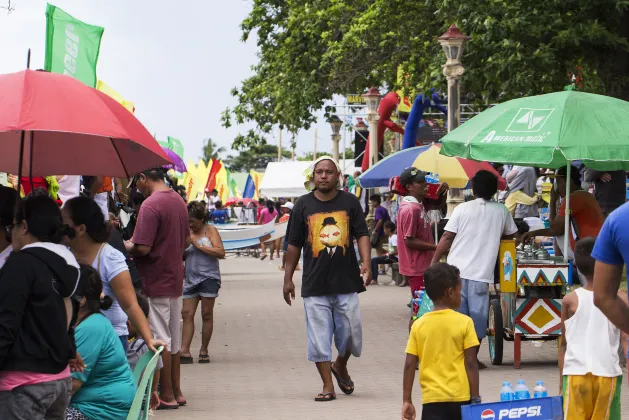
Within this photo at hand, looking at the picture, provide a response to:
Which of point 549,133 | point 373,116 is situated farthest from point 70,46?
point 373,116

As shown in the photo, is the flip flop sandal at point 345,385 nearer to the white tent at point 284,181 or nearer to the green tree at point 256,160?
the white tent at point 284,181

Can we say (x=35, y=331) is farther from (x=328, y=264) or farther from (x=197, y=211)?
(x=197, y=211)

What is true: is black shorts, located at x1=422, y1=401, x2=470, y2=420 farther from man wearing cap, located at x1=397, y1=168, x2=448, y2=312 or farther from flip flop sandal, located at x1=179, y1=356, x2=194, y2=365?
flip flop sandal, located at x1=179, y1=356, x2=194, y2=365

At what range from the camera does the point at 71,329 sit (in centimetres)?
522

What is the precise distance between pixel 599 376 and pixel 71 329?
2720 mm

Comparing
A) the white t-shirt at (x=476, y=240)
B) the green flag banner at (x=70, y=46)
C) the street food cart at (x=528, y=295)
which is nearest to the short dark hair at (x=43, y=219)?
the green flag banner at (x=70, y=46)

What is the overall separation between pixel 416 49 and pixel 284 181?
2067 cm

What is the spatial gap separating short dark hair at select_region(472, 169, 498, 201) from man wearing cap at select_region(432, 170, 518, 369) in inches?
0.8

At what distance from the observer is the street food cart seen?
10188 mm

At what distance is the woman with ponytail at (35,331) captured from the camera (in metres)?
4.74

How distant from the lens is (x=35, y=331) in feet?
15.9

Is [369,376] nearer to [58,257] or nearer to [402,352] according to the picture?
[402,352]

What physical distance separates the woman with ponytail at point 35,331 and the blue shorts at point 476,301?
5.27 m

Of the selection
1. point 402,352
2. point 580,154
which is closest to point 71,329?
point 580,154
